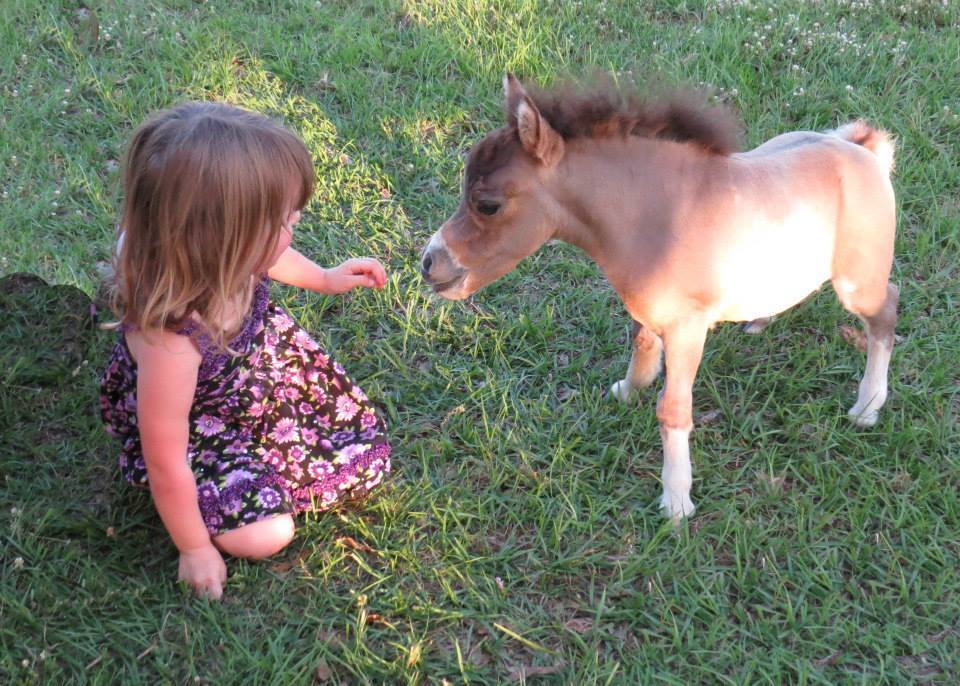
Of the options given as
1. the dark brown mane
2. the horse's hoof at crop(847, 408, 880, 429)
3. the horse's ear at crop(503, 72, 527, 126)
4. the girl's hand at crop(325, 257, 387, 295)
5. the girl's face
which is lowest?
the horse's hoof at crop(847, 408, 880, 429)

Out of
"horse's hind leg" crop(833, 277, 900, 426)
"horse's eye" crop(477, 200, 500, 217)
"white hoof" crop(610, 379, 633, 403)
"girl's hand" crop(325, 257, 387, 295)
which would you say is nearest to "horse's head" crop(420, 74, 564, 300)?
"horse's eye" crop(477, 200, 500, 217)

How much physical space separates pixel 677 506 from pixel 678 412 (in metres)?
0.35

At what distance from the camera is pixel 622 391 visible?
11.8ft

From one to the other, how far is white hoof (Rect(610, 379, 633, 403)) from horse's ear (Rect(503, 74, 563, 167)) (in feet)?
3.87

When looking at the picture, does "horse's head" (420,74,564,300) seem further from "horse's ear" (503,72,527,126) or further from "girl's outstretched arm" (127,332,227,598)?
"girl's outstretched arm" (127,332,227,598)

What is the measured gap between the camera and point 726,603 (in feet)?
9.29

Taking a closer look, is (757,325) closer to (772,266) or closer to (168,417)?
(772,266)

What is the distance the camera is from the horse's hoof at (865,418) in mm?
3436

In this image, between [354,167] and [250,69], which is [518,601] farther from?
[250,69]

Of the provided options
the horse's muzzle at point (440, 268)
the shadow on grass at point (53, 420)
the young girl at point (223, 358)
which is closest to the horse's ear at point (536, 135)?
the horse's muzzle at point (440, 268)

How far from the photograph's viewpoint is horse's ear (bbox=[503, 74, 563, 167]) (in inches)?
102

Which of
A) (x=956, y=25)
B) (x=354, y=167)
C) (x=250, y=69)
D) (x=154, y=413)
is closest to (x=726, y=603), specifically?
(x=154, y=413)

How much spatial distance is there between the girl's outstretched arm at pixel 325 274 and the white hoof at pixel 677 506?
4.38 feet

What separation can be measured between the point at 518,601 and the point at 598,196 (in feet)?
4.36
